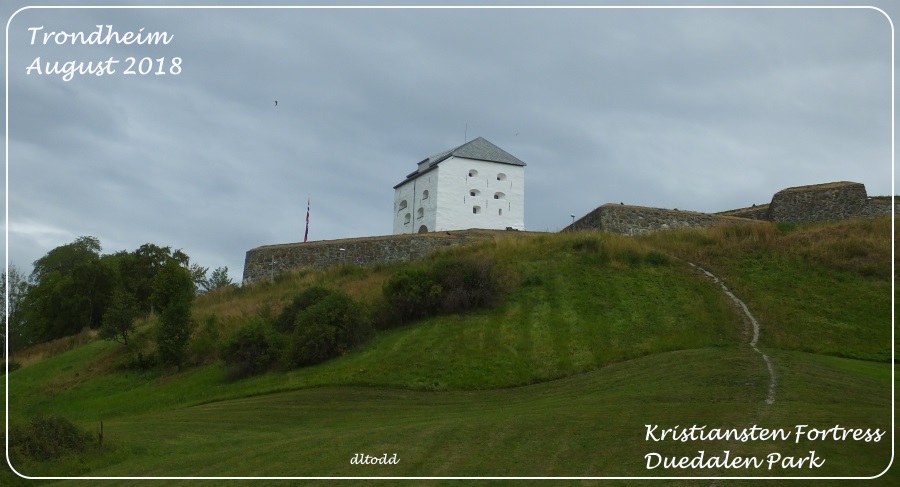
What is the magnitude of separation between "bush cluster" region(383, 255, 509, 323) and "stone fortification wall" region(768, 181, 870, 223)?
1286 cm

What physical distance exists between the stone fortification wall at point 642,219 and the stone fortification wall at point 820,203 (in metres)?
1.36

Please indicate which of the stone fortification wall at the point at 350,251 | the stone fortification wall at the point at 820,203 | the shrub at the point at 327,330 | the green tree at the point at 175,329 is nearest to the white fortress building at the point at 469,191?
the stone fortification wall at the point at 350,251

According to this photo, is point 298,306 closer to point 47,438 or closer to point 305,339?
point 305,339

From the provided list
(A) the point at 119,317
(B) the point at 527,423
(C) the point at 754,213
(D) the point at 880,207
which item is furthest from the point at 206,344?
(D) the point at 880,207

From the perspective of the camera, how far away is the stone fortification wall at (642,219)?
33.0 m

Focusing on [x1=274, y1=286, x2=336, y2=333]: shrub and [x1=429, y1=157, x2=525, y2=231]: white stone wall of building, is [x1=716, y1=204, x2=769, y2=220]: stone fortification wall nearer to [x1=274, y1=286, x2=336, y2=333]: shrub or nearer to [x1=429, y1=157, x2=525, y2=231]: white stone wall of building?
[x1=429, y1=157, x2=525, y2=231]: white stone wall of building

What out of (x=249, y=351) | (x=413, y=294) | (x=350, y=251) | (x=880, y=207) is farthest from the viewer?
(x=350, y=251)

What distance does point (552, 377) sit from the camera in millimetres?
19922

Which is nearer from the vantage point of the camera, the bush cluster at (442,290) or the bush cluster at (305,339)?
the bush cluster at (305,339)

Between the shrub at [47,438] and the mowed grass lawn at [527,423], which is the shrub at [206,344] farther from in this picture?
the shrub at [47,438]

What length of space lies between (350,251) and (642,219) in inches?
451

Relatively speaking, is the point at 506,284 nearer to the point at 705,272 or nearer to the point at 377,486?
the point at 705,272

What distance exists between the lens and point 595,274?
26953mm

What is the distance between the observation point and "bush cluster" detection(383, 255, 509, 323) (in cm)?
2514
